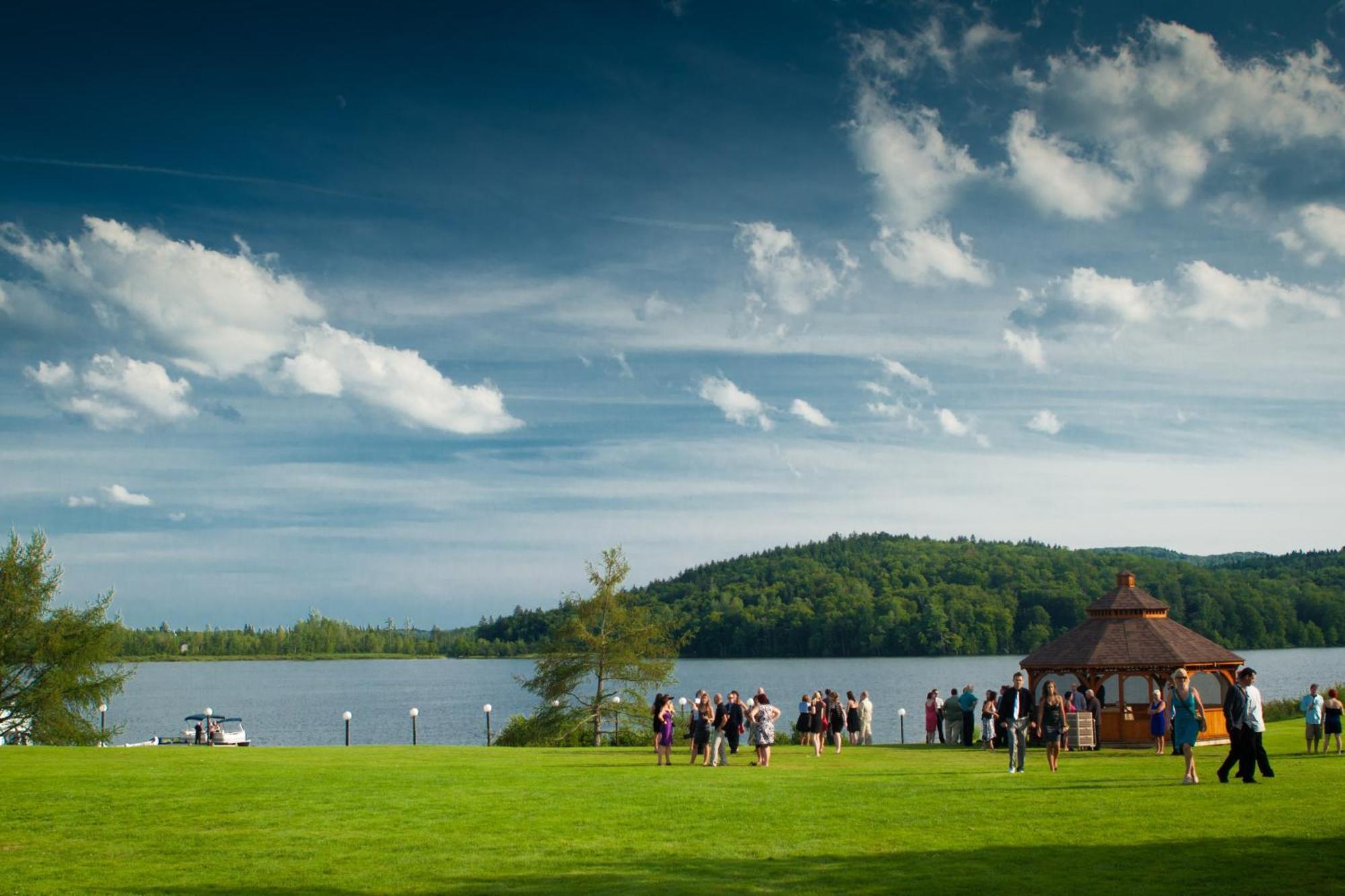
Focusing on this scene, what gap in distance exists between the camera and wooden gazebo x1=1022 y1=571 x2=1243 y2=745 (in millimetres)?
33219

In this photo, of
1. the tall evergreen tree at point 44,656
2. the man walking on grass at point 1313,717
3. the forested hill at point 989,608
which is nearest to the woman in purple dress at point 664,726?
the man walking on grass at point 1313,717

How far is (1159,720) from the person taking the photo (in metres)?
29.2

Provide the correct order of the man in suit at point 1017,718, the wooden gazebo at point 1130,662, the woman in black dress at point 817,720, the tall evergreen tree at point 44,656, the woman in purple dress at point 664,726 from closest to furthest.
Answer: the man in suit at point 1017,718, the woman in purple dress at point 664,726, the woman in black dress at point 817,720, the wooden gazebo at point 1130,662, the tall evergreen tree at point 44,656

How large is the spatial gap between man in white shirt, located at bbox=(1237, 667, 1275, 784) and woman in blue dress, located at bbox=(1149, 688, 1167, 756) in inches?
386

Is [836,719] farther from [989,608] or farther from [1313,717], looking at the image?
[989,608]

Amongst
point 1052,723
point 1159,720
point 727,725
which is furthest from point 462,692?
point 1052,723

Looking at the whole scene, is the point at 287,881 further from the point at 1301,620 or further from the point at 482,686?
the point at 1301,620

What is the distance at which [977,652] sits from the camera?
15825cm

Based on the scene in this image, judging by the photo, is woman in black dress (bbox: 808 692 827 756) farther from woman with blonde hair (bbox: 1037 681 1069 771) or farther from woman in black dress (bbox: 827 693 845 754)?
woman with blonde hair (bbox: 1037 681 1069 771)

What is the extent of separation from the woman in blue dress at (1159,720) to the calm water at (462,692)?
27.1m

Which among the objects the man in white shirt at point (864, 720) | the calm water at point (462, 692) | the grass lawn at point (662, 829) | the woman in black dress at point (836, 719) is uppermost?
the grass lawn at point (662, 829)

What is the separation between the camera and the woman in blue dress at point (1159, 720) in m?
29.1

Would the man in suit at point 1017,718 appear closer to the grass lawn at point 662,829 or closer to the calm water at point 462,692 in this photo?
the grass lawn at point 662,829

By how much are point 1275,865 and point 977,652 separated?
152 m
